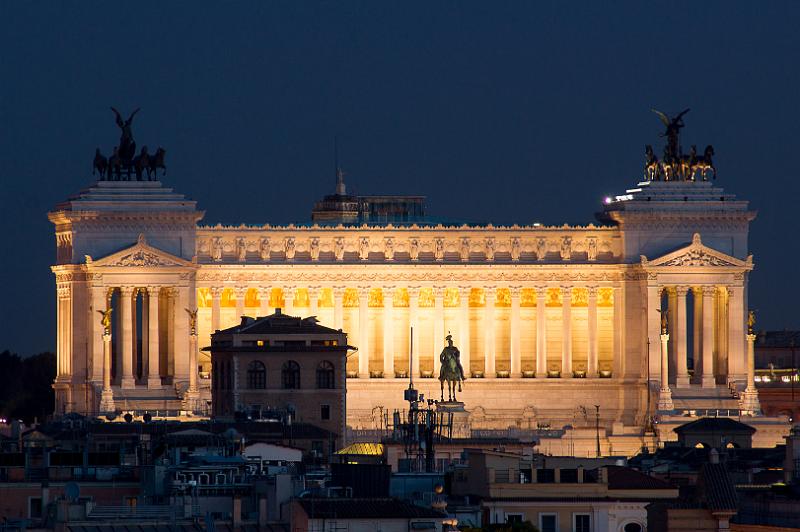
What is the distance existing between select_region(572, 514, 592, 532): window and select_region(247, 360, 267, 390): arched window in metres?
77.9

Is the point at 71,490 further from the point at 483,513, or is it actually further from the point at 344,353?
the point at 344,353

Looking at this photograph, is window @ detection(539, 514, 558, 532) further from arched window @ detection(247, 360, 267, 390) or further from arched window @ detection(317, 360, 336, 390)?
arched window @ detection(247, 360, 267, 390)

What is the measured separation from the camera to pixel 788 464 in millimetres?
141250

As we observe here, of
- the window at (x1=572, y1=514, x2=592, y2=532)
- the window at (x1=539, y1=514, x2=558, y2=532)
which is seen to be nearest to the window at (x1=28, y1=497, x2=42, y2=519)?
the window at (x1=539, y1=514, x2=558, y2=532)

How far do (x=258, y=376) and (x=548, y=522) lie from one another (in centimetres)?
7893

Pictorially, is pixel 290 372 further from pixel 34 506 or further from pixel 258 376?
pixel 34 506

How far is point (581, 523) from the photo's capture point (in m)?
116

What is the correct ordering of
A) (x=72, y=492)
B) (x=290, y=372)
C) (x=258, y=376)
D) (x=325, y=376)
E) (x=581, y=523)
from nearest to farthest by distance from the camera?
(x=72, y=492)
(x=581, y=523)
(x=325, y=376)
(x=290, y=372)
(x=258, y=376)

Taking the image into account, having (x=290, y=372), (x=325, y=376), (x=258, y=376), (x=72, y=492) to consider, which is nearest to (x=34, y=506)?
(x=72, y=492)

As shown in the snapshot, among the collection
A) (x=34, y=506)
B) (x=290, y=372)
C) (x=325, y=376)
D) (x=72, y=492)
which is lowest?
(x=34, y=506)

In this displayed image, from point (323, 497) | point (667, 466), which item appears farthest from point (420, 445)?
point (323, 497)

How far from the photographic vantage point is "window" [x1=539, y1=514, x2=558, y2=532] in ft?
380

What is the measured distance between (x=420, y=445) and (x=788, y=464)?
62.7 feet

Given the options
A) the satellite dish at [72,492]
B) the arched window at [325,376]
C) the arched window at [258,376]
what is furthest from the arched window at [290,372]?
the satellite dish at [72,492]
